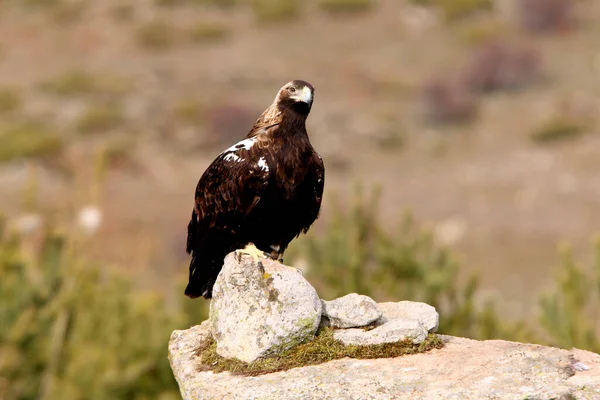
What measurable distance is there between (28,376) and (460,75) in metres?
34.8

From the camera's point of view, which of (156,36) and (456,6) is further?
(456,6)

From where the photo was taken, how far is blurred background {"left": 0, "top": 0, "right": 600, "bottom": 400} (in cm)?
1412

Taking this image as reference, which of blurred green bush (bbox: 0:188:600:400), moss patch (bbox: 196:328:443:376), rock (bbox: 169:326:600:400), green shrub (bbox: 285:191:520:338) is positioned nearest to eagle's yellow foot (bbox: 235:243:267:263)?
moss patch (bbox: 196:328:443:376)

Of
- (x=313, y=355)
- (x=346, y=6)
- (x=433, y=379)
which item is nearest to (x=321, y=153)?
(x=346, y=6)

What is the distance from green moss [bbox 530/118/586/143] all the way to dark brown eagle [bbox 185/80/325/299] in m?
31.5

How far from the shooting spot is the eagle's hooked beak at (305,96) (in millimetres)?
7474

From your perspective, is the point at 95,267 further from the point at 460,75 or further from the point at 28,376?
the point at 460,75

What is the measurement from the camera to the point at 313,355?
6.50 metres

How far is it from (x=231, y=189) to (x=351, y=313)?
5.11 feet

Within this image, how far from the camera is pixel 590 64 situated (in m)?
44.2

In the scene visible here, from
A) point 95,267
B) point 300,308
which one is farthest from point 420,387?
point 95,267

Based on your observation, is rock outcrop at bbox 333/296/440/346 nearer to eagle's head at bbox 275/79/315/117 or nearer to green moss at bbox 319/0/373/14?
eagle's head at bbox 275/79/315/117

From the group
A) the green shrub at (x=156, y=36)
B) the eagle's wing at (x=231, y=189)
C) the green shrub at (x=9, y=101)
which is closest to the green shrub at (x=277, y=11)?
the green shrub at (x=156, y=36)

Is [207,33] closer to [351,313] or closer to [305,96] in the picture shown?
[305,96]
